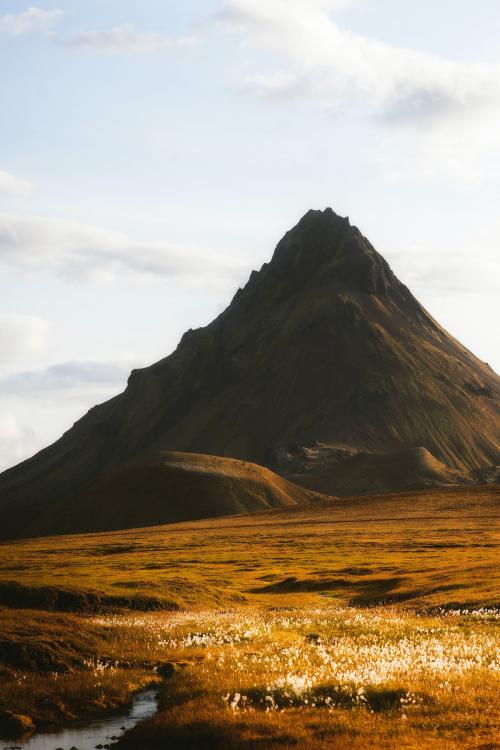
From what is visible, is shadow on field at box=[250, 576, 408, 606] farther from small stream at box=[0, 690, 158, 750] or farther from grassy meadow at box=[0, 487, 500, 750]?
small stream at box=[0, 690, 158, 750]

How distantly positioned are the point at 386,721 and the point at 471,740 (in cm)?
230

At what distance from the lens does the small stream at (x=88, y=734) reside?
22.9m

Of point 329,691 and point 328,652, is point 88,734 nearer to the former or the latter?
point 329,691

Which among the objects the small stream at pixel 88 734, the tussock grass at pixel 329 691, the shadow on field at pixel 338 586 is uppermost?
the tussock grass at pixel 329 691

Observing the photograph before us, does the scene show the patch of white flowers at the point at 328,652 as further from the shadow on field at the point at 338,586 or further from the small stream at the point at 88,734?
the shadow on field at the point at 338,586

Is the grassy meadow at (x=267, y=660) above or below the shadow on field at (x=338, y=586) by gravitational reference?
above

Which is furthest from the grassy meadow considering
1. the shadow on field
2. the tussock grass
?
the shadow on field

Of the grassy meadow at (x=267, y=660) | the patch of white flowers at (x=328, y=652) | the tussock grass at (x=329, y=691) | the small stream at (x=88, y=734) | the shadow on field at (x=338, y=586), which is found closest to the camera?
the tussock grass at (x=329, y=691)

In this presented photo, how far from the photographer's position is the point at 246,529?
184 metres

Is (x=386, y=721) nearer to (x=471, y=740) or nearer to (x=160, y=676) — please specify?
(x=471, y=740)

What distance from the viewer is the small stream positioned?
22859 mm

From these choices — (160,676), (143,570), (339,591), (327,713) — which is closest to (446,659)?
(327,713)

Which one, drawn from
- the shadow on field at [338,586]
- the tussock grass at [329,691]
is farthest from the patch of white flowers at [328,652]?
the shadow on field at [338,586]

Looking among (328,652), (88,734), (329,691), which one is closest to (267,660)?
(328,652)
